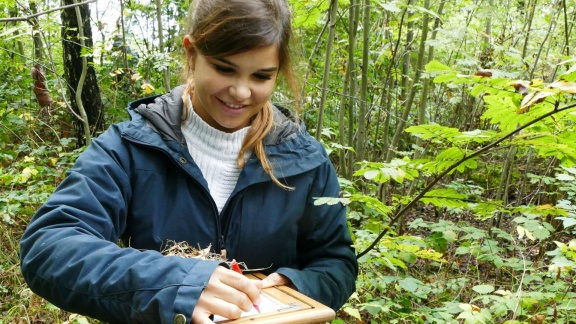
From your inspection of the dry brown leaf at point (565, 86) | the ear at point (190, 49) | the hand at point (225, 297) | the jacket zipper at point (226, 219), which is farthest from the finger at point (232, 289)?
the dry brown leaf at point (565, 86)

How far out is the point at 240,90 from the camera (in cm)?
153

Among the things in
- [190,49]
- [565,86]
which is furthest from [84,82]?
[565,86]

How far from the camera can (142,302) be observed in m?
1.15

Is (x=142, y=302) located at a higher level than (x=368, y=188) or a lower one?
higher

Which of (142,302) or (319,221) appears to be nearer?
(142,302)

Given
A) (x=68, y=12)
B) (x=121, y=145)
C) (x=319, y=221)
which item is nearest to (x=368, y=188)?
(x=319, y=221)

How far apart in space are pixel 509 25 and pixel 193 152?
4839 millimetres

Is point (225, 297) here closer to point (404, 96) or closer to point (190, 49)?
point (190, 49)

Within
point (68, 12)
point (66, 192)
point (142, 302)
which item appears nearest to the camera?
point (142, 302)

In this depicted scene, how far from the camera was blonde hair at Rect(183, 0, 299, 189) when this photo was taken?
148 cm

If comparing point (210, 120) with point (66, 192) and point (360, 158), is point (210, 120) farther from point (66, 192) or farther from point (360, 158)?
point (360, 158)

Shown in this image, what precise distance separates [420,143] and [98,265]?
3949 mm

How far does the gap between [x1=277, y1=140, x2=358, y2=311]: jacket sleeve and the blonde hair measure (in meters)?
0.16

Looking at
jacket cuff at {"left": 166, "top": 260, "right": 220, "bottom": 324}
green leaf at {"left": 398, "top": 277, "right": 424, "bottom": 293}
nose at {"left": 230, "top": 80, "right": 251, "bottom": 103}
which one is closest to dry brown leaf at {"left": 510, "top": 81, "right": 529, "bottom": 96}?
nose at {"left": 230, "top": 80, "right": 251, "bottom": 103}
